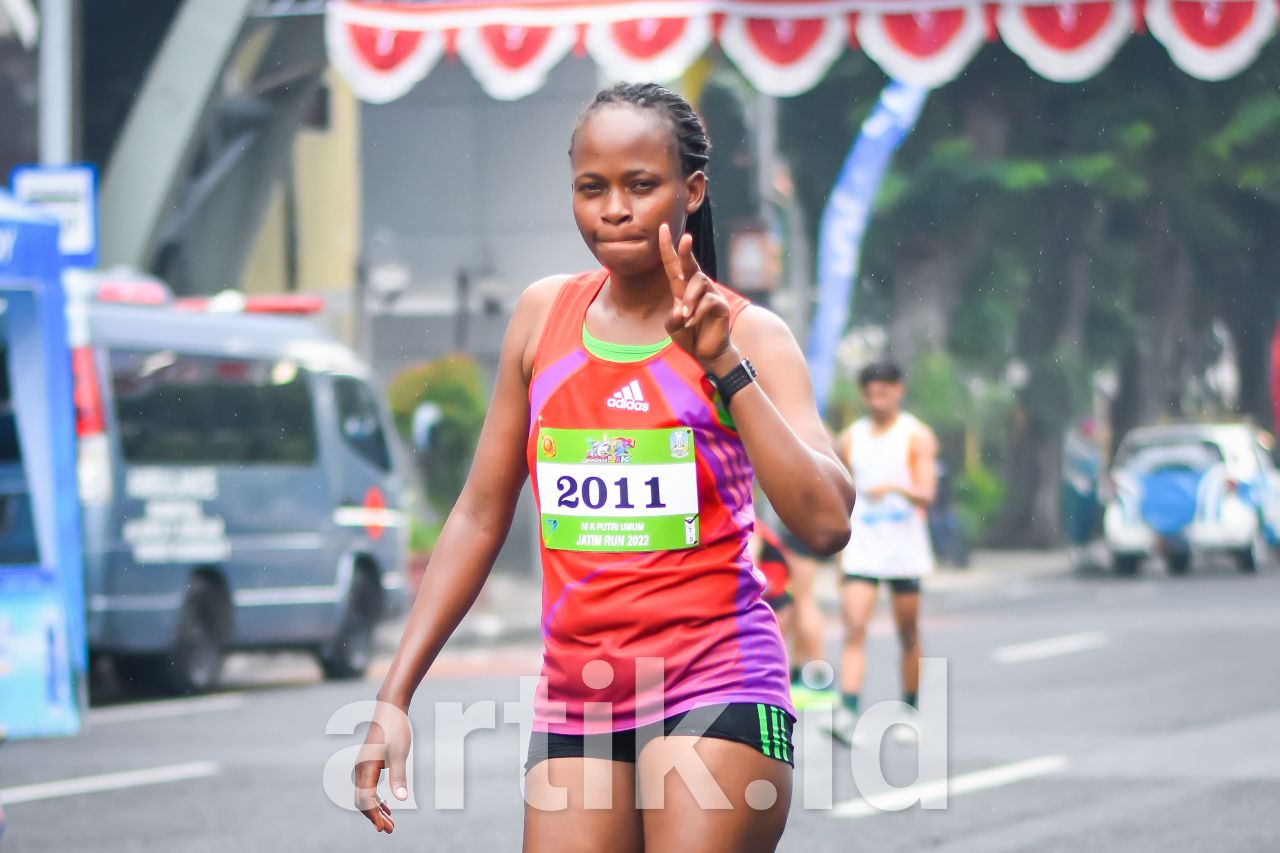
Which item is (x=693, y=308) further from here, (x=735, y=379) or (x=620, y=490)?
(x=620, y=490)

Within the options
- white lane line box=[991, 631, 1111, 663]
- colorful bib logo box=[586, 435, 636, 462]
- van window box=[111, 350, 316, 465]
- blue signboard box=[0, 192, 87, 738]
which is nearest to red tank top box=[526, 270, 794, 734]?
colorful bib logo box=[586, 435, 636, 462]

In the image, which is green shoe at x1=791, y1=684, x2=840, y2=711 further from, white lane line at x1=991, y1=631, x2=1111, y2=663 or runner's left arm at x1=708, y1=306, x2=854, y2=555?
runner's left arm at x1=708, y1=306, x2=854, y2=555

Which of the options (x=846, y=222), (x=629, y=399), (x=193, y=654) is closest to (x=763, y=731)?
(x=629, y=399)

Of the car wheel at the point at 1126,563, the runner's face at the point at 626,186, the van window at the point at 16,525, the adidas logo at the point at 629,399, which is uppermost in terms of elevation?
the runner's face at the point at 626,186

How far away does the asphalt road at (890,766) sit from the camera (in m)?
7.67

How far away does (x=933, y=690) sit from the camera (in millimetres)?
12711

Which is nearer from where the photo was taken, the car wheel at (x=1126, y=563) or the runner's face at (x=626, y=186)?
the runner's face at (x=626, y=186)

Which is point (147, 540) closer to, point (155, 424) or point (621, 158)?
point (155, 424)

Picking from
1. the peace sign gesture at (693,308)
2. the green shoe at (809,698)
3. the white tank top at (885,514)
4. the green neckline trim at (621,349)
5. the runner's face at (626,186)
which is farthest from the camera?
the green shoe at (809,698)

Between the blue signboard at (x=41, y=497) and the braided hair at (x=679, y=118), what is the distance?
753cm

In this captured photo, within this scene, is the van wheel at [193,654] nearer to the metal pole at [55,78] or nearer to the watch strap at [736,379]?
the metal pole at [55,78]

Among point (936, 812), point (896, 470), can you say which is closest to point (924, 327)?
point (896, 470)

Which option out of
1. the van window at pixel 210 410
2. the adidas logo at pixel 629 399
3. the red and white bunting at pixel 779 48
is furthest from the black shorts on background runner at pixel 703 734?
the van window at pixel 210 410

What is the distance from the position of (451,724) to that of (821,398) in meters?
11.9
